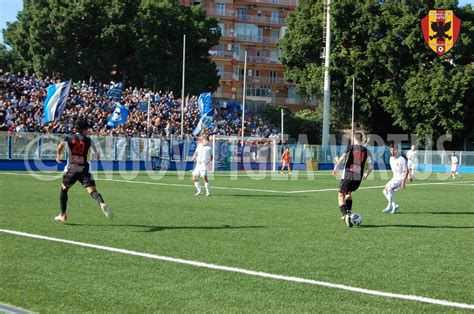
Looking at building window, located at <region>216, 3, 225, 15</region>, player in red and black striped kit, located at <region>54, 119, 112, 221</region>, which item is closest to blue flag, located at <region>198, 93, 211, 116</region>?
player in red and black striped kit, located at <region>54, 119, 112, 221</region>

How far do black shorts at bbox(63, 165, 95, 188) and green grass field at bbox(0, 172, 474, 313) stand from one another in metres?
0.77

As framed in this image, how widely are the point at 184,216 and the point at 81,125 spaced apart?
10.9ft

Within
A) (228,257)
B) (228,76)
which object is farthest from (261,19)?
(228,257)

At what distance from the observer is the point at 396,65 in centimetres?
5750

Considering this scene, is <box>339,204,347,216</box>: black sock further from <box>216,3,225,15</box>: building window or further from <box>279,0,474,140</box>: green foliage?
<box>216,3,225,15</box>: building window

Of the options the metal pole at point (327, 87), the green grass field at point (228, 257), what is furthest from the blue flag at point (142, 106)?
the green grass field at point (228, 257)

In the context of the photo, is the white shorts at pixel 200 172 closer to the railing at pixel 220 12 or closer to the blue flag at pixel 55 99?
the blue flag at pixel 55 99

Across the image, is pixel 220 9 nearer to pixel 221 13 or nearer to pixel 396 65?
pixel 221 13

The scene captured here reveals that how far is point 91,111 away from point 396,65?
98.4ft

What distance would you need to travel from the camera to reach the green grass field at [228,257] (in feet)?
21.5

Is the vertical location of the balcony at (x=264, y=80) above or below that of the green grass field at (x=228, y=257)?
above

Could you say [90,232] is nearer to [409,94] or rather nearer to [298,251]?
[298,251]

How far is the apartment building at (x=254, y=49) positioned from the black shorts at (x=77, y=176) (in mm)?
73212

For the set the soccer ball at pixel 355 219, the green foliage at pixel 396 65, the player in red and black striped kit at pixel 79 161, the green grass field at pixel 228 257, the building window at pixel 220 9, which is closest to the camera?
the green grass field at pixel 228 257
